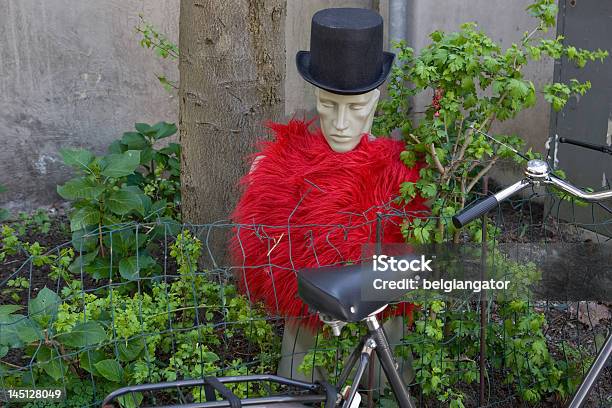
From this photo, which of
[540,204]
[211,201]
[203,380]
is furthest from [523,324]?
[540,204]

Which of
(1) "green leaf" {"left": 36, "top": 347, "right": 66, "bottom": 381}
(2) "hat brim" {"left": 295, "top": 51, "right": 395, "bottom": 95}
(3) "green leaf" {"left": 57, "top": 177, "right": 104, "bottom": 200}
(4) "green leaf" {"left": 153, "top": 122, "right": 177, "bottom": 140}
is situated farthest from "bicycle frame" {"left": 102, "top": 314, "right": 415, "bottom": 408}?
(4) "green leaf" {"left": 153, "top": 122, "right": 177, "bottom": 140}

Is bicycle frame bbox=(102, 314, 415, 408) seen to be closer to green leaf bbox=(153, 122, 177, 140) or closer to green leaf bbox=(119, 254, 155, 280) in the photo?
green leaf bbox=(119, 254, 155, 280)

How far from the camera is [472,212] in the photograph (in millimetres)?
2355

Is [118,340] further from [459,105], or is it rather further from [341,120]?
Answer: [459,105]

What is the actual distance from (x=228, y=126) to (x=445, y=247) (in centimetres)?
131

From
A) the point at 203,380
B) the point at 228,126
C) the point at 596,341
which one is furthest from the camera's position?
the point at 228,126

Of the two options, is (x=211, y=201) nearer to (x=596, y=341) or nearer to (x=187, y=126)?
(x=187, y=126)

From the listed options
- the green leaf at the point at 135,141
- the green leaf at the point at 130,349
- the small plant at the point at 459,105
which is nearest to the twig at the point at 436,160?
the small plant at the point at 459,105

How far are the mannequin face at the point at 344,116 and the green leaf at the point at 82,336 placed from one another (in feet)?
3.55

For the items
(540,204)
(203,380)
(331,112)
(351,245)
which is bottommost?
(540,204)

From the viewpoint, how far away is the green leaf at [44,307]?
2.99 metres

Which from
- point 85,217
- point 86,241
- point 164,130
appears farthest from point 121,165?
point 164,130

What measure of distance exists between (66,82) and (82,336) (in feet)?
9.67

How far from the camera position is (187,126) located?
403cm
